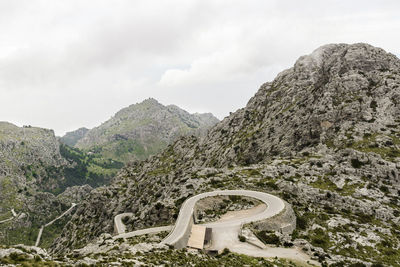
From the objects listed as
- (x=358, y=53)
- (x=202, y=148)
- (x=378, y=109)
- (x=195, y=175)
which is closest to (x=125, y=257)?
(x=195, y=175)

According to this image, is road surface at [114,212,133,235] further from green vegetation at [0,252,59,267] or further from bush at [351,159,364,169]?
bush at [351,159,364,169]

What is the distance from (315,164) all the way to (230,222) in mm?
47851

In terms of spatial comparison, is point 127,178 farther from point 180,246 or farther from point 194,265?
point 194,265

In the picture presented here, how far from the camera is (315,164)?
93188 mm

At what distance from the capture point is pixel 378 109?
110 m

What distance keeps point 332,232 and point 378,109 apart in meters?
76.0

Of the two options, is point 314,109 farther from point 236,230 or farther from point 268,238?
point 236,230

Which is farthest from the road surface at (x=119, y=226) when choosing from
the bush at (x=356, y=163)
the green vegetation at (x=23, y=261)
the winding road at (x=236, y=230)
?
the bush at (x=356, y=163)

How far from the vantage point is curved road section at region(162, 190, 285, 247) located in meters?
49.7

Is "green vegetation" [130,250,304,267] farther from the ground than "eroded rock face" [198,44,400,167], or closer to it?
closer to it

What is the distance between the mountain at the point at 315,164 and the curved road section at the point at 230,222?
16.9 feet

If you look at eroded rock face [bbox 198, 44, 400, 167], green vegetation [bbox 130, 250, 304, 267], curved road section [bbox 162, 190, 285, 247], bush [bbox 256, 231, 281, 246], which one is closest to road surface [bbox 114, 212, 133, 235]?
curved road section [bbox 162, 190, 285, 247]

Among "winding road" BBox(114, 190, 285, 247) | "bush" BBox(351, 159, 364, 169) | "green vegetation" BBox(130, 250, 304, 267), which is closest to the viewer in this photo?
"green vegetation" BBox(130, 250, 304, 267)

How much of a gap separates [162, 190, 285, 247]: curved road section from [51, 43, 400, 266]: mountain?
203 inches
